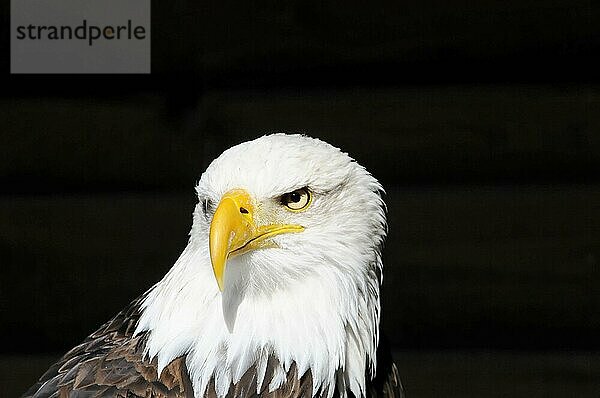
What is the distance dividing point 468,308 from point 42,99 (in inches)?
55.1

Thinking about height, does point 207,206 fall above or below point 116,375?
above

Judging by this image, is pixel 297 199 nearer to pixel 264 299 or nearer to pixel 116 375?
pixel 264 299

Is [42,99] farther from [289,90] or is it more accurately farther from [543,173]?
[543,173]

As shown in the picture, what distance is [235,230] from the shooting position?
178 cm

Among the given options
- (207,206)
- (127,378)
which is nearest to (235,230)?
(207,206)

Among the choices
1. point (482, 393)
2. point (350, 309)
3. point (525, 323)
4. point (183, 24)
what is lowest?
point (482, 393)

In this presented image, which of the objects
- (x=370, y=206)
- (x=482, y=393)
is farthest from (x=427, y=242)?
(x=370, y=206)

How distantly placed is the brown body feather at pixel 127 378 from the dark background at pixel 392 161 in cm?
86

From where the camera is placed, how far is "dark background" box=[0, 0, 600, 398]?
2758 millimetres

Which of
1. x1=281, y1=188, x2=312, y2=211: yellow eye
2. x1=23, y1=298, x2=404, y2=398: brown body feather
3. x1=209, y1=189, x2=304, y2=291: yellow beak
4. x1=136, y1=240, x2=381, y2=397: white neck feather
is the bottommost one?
x1=23, y1=298, x2=404, y2=398: brown body feather

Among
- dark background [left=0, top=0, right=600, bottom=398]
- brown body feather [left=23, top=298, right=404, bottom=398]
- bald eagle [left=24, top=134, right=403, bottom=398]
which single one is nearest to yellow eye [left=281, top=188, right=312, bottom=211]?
bald eagle [left=24, top=134, right=403, bottom=398]

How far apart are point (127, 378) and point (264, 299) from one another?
31cm

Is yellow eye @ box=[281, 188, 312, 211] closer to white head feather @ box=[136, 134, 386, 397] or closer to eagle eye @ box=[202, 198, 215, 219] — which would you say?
white head feather @ box=[136, 134, 386, 397]

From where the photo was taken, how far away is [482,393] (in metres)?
2.91
